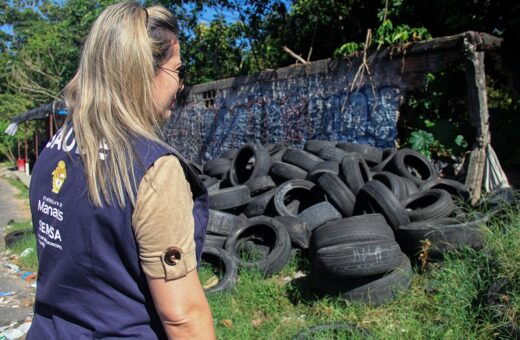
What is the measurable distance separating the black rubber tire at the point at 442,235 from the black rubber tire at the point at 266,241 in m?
1.41

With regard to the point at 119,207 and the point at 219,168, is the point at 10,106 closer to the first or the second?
the point at 219,168

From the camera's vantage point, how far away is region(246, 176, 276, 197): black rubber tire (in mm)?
7512

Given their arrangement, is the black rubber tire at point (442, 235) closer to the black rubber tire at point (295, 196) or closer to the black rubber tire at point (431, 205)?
the black rubber tire at point (431, 205)

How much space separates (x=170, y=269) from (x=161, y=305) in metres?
0.10

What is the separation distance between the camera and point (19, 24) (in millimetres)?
37062

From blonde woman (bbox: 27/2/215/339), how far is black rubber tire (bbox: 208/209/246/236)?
16.6 feet

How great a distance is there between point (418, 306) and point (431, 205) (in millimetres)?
1705

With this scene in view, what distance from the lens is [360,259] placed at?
4469mm

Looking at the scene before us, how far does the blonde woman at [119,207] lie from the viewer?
1.20 metres

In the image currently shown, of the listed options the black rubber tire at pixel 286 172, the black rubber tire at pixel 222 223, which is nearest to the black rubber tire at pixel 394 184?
the black rubber tire at pixel 286 172

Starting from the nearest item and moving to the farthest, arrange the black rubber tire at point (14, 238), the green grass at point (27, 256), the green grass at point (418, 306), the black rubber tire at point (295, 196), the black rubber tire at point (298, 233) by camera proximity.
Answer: the green grass at point (418, 306) < the black rubber tire at point (298, 233) < the black rubber tire at point (295, 196) < the green grass at point (27, 256) < the black rubber tire at point (14, 238)

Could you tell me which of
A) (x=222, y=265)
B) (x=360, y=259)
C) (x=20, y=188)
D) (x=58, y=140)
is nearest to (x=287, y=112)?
(x=222, y=265)

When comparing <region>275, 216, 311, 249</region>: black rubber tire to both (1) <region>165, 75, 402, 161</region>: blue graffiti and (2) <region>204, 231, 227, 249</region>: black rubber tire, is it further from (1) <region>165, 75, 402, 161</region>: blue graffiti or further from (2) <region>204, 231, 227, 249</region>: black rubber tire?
(1) <region>165, 75, 402, 161</region>: blue graffiti

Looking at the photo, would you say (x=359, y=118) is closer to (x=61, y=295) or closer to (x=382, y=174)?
(x=382, y=174)
